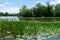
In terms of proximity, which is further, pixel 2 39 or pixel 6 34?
pixel 6 34

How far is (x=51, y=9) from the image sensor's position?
950 inches

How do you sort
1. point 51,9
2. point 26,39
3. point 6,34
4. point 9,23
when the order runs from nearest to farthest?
point 26,39 < point 6,34 < point 9,23 < point 51,9

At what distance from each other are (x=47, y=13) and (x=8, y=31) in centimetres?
1951

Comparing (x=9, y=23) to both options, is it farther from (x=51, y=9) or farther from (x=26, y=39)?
(x=51, y=9)

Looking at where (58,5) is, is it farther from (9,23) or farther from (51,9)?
(9,23)

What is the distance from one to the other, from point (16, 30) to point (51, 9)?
19.5 m

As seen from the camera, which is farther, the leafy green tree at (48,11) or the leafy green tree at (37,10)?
the leafy green tree at (48,11)

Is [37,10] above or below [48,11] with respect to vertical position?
above

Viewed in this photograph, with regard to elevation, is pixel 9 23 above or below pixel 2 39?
above

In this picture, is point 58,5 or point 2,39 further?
point 58,5

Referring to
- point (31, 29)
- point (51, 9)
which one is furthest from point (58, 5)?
point (31, 29)

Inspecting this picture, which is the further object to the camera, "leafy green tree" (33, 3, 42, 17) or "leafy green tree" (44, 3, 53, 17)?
"leafy green tree" (44, 3, 53, 17)

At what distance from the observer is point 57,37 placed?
15.8ft

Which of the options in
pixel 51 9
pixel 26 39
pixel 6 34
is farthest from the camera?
pixel 51 9
